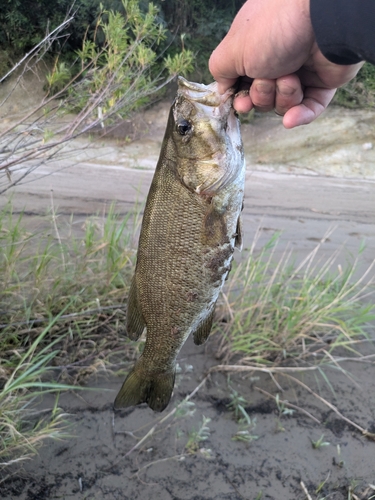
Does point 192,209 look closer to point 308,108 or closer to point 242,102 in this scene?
point 242,102

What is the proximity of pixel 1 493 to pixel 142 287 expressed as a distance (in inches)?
48.6

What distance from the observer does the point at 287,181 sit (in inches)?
376

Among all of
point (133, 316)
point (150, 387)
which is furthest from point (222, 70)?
point (150, 387)

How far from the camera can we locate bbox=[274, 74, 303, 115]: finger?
4.72ft

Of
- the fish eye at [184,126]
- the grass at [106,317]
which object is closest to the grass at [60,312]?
the grass at [106,317]

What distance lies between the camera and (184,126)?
1.45m

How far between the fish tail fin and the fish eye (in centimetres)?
90

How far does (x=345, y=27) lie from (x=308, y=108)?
1.70 ft

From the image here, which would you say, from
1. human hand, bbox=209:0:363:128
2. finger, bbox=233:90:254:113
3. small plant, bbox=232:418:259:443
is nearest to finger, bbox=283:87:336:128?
human hand, bbox=209:0:363:128

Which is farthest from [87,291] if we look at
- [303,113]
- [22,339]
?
[303,113]

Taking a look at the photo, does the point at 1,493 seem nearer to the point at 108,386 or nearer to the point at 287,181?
the point at 108,386

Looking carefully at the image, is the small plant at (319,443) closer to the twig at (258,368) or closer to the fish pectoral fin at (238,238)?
the twig at (258,368)

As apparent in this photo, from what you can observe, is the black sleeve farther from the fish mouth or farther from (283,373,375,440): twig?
(283,373,375,440): twig

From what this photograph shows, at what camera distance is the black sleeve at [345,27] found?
108 centimetres
